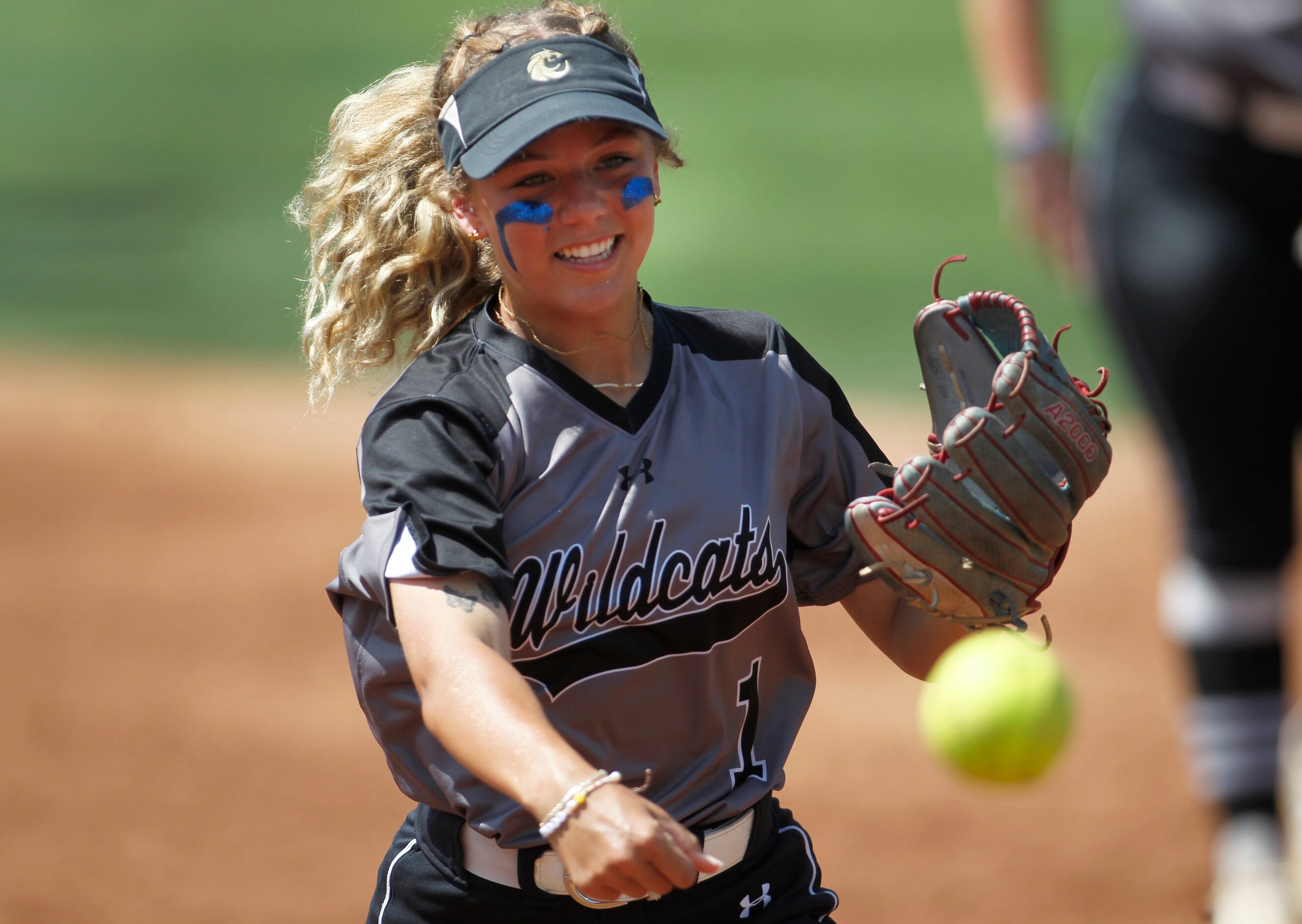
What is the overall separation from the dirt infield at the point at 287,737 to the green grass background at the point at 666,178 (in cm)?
222

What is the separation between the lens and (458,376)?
7.31 feet

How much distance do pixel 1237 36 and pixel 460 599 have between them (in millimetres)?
1142

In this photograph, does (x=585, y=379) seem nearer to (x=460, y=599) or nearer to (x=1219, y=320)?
(x=460, y=599)

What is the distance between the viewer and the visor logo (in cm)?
223

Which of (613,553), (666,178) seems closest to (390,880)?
(613,553)

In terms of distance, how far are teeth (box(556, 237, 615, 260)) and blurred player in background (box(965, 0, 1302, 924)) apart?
32.6 inches

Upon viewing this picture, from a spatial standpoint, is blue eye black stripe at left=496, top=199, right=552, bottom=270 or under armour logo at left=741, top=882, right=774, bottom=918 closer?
blue eye black stripe at left=496, top=199, right=552, bottom=270

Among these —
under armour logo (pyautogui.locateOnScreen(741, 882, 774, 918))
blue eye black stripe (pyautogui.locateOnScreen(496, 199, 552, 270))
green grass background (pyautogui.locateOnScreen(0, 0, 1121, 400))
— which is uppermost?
green grass background (pyautogui.locateOnScreen(0, 0, 1121, 400))

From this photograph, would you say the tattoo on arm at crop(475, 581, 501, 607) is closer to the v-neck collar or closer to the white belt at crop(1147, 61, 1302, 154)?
the v-neck collar

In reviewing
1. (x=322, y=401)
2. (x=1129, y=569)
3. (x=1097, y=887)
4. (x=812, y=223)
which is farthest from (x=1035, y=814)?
(x=812, y=223)

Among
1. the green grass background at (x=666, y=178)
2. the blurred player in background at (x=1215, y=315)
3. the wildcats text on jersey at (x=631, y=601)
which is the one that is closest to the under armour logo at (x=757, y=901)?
the wildcats text on jersey at (x=631, y=601)

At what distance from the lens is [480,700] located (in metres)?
1.85

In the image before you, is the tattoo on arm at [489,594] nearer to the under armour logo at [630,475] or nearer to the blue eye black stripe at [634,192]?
the under armour logo at [630,475]

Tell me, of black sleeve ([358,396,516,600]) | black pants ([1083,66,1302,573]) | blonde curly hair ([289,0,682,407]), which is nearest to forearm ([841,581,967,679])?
black sleeve ([358,396,516,600])
